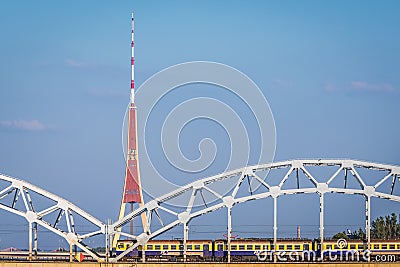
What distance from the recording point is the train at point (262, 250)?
13925cm

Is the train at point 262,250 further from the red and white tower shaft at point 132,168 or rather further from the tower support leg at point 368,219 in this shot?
the red and white tower shaft at point 132,168

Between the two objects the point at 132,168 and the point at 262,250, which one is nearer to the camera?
the point at 262,250

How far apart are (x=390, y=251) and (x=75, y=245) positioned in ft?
Answer: 140

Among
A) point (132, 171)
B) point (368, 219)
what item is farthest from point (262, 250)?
point (132, 171)

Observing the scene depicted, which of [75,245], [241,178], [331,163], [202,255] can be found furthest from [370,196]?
[75,245]

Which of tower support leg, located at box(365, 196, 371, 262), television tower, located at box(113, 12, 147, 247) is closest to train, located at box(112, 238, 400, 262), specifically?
tower support leg, located at box(365, 196, 371, 262)

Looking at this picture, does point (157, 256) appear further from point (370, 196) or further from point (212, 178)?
point (370, 196)

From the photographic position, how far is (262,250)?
144 metres

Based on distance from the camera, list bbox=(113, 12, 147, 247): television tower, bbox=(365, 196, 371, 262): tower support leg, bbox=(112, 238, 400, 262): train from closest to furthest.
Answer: bbox=(365, 196, 371, 262): tower support leg < bbox=(112, 238, 400, 262): train < bbox=(113, 12, 147, 247): television tower

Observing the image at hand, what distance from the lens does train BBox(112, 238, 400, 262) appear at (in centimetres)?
13925

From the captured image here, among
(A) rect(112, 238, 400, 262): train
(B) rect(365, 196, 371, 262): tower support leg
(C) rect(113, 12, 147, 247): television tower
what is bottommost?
(A) rect(112, 238, 400, 262): train

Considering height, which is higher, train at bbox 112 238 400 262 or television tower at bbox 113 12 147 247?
television tower at bbox 113 12 147 247

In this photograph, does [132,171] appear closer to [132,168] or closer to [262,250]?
[132,168]

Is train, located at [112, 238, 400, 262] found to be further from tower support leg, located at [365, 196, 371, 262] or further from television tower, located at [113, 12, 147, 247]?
television tower, located at [113, 12, 147, 247]
